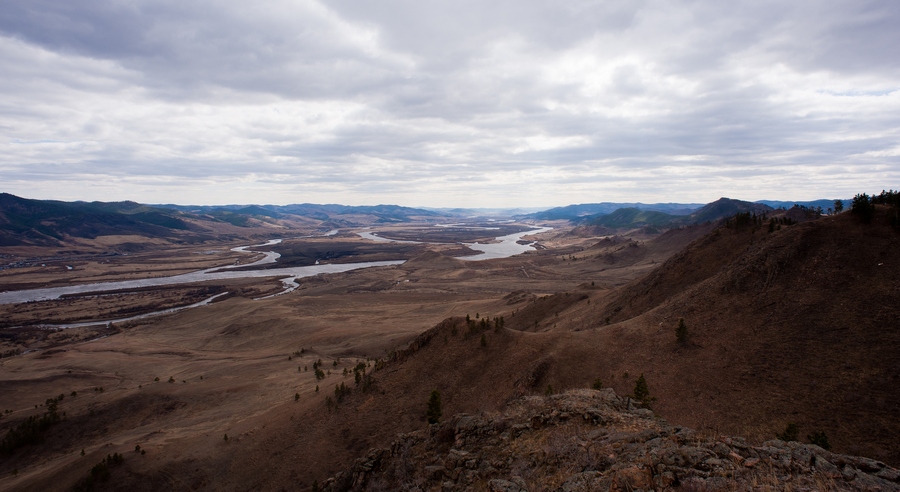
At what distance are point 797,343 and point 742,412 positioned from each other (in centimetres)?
629

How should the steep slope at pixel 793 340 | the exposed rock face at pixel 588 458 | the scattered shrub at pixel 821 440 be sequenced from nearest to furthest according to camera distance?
1. the exposed rock face at pixel 588 458
2. the scattered shrub at pixel 821 440
3. the steep slope at pixel 793 340

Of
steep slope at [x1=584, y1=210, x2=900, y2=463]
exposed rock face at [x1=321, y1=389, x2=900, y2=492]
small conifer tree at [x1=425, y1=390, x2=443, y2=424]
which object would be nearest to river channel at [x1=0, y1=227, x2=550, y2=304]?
small conifer tree at [x1=425, y1=390, x2=443, y2=424]

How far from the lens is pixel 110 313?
76312mm

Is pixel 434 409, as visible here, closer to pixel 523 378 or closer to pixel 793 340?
pixel 523 378

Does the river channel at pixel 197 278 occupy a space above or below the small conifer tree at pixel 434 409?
below

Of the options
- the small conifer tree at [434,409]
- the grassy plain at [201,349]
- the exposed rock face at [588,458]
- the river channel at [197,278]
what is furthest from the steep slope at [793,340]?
the river channel at [197,278]

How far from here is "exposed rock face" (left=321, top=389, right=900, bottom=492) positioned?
333 inches

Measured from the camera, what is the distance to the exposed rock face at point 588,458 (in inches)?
333

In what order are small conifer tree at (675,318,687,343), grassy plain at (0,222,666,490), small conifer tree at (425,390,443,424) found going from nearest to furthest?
1. small conifer tree at (425,390,443,424)
2. small conifer tree at (675,318,687,343)
3. grassy plain at (0,222,666,490)

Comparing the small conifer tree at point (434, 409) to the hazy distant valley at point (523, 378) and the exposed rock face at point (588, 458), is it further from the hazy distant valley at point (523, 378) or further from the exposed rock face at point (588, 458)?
the exposed rock face at point (588, 458)

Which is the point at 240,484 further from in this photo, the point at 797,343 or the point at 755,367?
the point at 797,343

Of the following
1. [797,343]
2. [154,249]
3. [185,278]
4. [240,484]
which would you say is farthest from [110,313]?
[154,249]

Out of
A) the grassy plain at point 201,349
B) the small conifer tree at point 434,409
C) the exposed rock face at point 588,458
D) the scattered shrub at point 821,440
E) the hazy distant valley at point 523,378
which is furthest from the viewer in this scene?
the grassy plain at point 201,349

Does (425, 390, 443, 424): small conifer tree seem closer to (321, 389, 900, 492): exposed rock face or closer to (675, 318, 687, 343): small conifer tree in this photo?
(321, 389, 900, 492): exposed rock face
